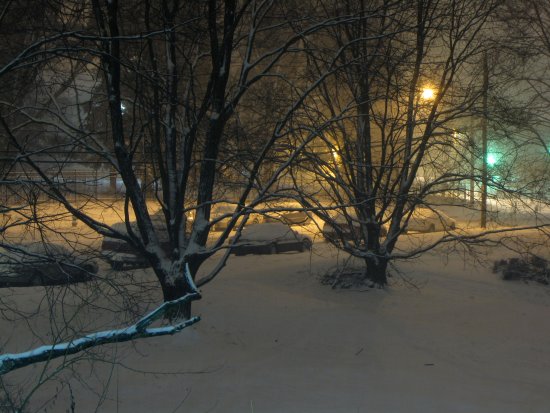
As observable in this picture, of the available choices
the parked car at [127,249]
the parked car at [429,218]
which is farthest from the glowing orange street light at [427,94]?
the parked car at [127,249]

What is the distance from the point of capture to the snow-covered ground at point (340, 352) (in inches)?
275

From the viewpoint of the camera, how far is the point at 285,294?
13.2 meters

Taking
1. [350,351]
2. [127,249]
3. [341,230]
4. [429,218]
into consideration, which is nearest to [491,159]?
[429,218]

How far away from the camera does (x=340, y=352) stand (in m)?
9.55

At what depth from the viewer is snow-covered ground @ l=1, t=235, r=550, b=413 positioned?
6984 millimetres

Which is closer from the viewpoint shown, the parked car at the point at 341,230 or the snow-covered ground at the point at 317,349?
the snow-covered ground at the point at 317,349

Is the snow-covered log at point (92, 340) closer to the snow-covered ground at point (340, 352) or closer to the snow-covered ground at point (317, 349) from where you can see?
the snow-covered ground at point (317, 349)

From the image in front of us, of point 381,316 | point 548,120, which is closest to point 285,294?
point 381,316

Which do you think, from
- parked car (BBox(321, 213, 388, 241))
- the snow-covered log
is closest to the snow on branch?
the snow-covered log

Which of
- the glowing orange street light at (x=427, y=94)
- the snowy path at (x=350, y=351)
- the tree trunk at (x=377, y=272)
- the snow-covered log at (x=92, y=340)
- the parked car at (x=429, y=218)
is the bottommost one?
the snowy path at (x=350, y=351)

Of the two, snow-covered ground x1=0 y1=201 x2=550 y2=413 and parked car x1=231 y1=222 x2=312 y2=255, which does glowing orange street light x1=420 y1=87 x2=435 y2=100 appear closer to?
snow-covered ground x1=0 y1=201 x2=550 y2=413

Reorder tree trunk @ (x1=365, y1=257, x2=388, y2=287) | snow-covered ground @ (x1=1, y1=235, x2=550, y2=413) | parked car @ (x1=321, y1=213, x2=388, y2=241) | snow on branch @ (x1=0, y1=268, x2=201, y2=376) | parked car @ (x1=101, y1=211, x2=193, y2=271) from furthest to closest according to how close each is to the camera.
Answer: parked car @ (x1=101, y1=211, x2=193, y2=271)
tree trunk @ (x1=365, y1=257, x2=388, y2=287)
parked car @ (x1=321, y1=213, x2=388, y2=241)
snow-covered ground @ (x1=1, y1=235, x2=550, y2=413)
snow on branch @ (x1=0, y1=268, x2=201, y2=376)

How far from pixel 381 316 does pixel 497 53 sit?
6.54 m

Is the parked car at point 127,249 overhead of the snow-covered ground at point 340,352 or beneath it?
overhead
